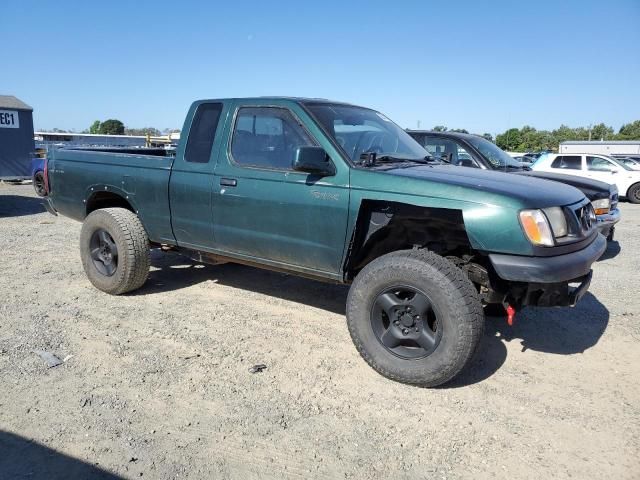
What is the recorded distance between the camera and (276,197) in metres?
3.88

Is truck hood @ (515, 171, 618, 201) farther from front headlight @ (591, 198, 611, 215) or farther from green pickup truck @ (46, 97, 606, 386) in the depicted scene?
green pickup truck @ (46, 97, 606, 386)

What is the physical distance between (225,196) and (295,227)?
754 mm

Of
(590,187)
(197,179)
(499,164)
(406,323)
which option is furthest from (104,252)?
(590,187)

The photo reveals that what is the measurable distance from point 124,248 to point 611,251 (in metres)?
7.11

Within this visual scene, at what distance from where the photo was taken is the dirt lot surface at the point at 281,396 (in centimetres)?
258

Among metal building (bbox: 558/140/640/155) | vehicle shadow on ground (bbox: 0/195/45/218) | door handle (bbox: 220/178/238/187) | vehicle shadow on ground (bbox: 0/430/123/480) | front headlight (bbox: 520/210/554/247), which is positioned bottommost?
vehicle shadow on ground (bbox: 0/195/45/218)

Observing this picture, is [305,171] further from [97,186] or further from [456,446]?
[97,186]

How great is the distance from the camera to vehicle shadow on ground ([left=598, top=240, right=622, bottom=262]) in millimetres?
7363

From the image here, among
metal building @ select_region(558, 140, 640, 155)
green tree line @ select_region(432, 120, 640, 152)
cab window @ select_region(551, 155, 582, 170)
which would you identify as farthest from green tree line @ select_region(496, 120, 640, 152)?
cab window @ select_region(551, 155, 582, 170)

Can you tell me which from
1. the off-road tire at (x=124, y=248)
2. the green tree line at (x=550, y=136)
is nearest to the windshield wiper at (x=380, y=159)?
the off-road tire at (x=124, y=248)

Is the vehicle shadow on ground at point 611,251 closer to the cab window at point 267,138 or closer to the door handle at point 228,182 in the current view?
the cab window at point 267,138

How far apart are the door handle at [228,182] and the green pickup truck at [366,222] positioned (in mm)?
12

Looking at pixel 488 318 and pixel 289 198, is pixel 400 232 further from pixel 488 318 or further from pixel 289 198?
pixel 488 318

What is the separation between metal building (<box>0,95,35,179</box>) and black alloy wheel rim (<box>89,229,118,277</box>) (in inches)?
556
